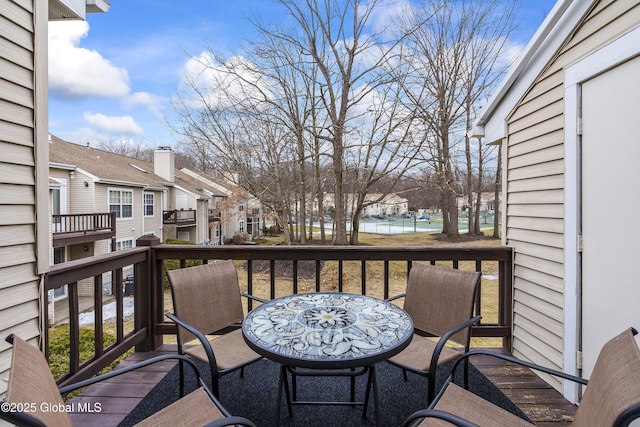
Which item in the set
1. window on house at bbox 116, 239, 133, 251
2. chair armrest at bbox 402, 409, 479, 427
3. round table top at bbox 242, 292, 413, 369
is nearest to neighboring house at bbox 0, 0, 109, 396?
round table top at bbox 242, 292, 413, 369

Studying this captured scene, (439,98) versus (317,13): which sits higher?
(317,13)

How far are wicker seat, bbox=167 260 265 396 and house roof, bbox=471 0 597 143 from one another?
3.05 meters

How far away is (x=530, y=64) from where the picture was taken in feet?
9.38

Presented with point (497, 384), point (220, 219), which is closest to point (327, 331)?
point (497, 384)

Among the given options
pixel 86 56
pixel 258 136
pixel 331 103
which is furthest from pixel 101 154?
pixel 331 103

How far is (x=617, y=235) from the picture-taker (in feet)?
6.70

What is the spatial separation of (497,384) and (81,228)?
42.2ft

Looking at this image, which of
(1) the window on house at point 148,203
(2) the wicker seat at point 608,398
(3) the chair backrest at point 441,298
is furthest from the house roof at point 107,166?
(2) the wicker seat at point 608,398

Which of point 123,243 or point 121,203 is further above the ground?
point 121,203

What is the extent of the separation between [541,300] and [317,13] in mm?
8962

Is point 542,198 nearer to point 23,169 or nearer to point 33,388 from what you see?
point 33,388

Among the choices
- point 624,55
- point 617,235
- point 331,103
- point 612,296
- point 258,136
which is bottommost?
point 612,296

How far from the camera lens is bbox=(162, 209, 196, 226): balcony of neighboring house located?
16359 millimetres

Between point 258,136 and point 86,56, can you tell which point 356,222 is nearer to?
point 258,136
